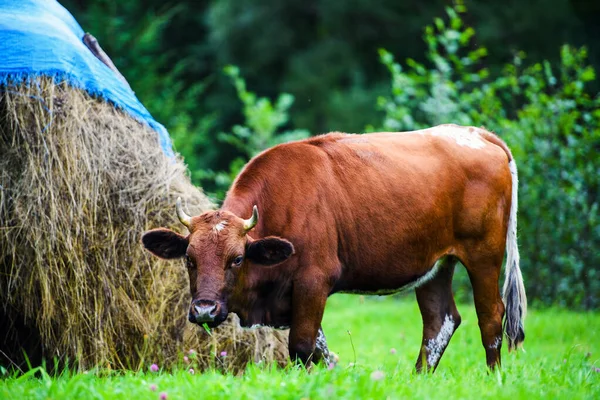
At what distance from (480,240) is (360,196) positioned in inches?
48.1

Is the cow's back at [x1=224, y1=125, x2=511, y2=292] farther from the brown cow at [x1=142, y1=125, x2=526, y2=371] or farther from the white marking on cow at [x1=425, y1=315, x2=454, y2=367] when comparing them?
the white marking on cow at [x1=425, y1=315, x2=454, y2=367]

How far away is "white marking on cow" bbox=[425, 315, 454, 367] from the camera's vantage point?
6.87 m

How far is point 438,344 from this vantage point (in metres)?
6.92

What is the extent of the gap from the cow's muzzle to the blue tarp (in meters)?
2.62

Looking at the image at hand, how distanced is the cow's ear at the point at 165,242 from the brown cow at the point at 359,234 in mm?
11

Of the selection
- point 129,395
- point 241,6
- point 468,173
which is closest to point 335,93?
point 241,6

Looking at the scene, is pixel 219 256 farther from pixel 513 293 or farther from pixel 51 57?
pixel 513 293

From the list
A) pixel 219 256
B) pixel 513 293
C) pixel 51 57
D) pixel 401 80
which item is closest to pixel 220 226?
pixel 219 256

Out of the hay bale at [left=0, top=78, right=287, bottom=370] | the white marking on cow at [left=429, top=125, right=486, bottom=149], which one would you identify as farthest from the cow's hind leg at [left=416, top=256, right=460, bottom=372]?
the hay bale at [left=0, top=78, right=287, bottom=370]

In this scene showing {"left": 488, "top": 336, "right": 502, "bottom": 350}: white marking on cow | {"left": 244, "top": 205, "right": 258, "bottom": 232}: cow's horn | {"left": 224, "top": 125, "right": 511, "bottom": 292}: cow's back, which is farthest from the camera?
{"left": 488, "top": 336, "right": 502, "bottom": 350}: white marking on cow

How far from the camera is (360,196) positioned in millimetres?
6332

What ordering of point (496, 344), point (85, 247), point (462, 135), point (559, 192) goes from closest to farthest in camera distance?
point (85, 247), point (496, 344), point (462, 135), point (559, 192)

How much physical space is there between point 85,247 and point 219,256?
5.45 ft

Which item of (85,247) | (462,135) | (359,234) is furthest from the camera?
(462,135)
